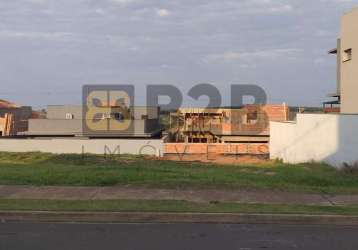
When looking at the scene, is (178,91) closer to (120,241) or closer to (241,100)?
(241,100)

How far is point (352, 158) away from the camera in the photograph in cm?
1980

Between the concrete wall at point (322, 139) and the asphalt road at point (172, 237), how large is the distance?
10.7 m

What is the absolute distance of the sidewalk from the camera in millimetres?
12352

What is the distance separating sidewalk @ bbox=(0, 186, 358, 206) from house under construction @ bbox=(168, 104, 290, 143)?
52171 millimetres

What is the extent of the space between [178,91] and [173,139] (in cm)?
2059

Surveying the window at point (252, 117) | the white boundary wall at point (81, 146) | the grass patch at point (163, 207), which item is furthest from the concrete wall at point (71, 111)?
the grass patch at point (163, 207)

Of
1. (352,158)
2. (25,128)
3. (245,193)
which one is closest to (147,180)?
(245,193)

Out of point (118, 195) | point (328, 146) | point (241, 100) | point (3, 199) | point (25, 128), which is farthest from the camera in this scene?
point (25, 128)

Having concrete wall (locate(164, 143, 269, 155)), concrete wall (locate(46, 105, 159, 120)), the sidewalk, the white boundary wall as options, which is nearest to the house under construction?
concrete wall (locate(164, 143, 269, 155))

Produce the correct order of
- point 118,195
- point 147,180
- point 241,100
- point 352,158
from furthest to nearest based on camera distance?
point 241,100
point 352,158
point 147,180
point 118,195

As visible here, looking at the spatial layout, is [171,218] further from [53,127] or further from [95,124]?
[53,127]

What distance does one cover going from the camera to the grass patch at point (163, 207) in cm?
1084

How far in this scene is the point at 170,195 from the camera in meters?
12.9

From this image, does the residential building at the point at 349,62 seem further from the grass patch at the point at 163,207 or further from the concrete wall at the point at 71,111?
the concrete wall at the point at 71,111
